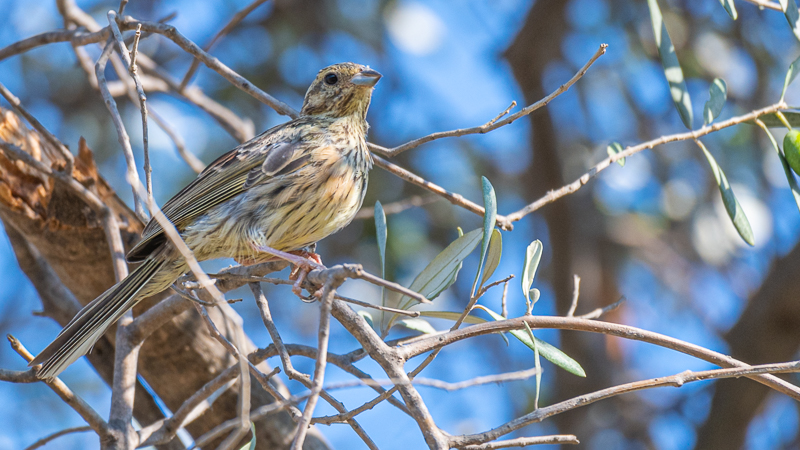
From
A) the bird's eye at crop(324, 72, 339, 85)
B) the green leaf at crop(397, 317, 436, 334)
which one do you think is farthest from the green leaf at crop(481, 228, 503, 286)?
the bird's eye at crop(324, 72, 339, 85)

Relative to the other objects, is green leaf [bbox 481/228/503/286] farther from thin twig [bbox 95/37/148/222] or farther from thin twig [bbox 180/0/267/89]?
thin twig [bbox 180/0/267/89]

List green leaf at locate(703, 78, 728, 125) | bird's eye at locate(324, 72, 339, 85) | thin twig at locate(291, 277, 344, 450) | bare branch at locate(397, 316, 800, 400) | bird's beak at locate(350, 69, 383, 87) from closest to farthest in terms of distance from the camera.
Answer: thin twig at locate(291, 277, 344, 450) → bare branch at locate(397, 316, 800, 400) → green leaf at locate(703, 78, 728, 125) → bird's beak at locate(350, 69, 383, 87) → bird's eye at locate(324, 72, 339, 85)

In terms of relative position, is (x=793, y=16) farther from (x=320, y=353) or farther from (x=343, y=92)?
(x=320, y=353)

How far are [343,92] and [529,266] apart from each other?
1.67m

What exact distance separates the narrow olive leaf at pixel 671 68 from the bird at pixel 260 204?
135 centimetres

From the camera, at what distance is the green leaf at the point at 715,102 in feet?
9.71

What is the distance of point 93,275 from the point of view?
3719mm

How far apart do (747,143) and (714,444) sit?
291 cm

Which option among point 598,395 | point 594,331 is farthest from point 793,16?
point 598,395

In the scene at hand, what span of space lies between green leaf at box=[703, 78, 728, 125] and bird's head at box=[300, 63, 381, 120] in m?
1.54

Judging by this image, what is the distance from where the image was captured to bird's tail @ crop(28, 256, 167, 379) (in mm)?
2602

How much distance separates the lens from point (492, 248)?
8.03 feet

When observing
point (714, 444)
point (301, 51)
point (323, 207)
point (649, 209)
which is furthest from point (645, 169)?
point (323, 207)

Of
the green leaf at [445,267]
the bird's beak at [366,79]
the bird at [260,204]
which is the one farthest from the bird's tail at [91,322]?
the bird's beak at [366,79]
